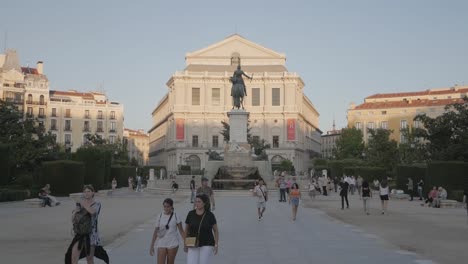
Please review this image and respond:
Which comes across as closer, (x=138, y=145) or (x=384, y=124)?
(x=384, y=124)

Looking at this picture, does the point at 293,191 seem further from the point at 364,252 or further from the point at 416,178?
the point at 416,178

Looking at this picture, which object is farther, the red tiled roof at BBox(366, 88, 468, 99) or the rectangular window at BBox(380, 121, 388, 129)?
the red tiled roof at BBox(366, 88, 468, 99)

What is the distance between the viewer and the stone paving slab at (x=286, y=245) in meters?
13.2

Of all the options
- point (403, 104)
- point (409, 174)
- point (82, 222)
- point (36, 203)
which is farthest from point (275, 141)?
point (82, 222)

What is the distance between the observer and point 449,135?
1770 inches

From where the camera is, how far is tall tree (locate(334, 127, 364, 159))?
105188 millimetres

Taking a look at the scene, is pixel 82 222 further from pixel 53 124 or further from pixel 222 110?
pixel 222 110

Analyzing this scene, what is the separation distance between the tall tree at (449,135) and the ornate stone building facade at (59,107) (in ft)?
256

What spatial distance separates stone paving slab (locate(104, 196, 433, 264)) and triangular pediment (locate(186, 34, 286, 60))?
346 ft

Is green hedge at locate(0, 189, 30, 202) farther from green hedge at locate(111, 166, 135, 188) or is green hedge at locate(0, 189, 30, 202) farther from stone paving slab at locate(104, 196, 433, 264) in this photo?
green hedge at locate(111, 166, 135, 188)

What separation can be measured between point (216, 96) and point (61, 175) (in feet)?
262

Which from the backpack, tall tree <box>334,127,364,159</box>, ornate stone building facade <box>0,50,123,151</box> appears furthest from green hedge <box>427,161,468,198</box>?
ornate stone building facade <box>0,50,123,151</box>

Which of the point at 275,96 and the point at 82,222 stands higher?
the point at 275,96

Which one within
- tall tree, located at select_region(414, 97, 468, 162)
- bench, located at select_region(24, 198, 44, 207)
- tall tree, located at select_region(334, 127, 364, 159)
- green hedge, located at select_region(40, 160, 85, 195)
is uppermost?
tall tree, located at select_region(334, 127, 364, 159)
